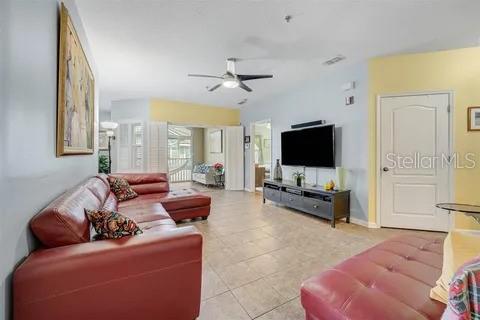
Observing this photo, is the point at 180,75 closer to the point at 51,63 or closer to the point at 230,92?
the point at 230,92

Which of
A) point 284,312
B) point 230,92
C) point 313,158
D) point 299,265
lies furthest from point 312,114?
point 284,312

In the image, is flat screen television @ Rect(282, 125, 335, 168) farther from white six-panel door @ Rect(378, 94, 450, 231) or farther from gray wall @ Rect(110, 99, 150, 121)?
gray wall @ Rect(110, 99, 150, 121)

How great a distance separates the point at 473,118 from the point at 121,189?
4.99 m

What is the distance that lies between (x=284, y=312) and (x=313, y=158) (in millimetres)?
2919

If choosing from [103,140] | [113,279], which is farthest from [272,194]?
[103,140]

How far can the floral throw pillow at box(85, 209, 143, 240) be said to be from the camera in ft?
4.66

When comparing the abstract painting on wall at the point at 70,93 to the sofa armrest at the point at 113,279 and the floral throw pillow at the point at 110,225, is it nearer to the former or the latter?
the floral throw pillow at the point at 110,225

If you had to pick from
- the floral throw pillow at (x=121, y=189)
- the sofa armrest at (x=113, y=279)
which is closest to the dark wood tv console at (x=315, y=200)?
the sofa armrest at (x=113, y=279)

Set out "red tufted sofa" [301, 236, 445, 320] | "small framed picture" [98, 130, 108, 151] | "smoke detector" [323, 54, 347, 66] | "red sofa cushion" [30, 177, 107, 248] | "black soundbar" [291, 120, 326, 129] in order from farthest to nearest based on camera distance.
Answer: "small framed picture" [98, 130, 108, 151] → "black soundbar" [291, 120, 326, 129] → "smoke detector" [323, 54, 347, 66] → "red sofa cushion" [30, 177, 107, 248] → "red tufted sofa" [301, 236, 445, 320]

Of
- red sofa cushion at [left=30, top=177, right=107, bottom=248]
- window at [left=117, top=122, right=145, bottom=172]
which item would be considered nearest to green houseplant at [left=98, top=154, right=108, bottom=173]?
window at [left=117, top=122, right=145, bottom=172]

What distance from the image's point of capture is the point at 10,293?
1.01 m

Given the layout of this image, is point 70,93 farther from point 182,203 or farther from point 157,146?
point 157,146

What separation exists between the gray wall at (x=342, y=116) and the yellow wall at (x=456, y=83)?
44 centimetres

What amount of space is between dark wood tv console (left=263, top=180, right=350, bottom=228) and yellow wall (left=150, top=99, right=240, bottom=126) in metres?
2.97
